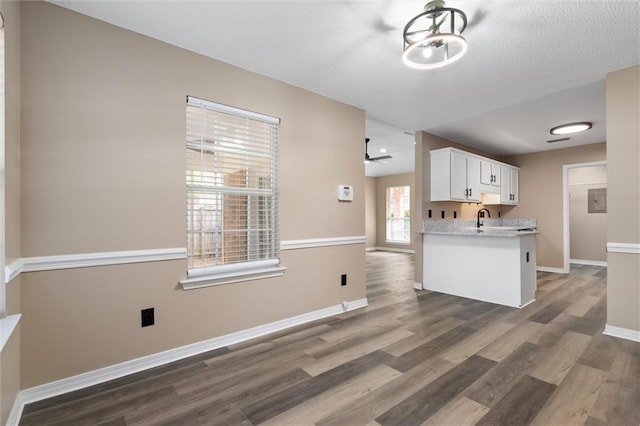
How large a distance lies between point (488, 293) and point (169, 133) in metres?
4.15

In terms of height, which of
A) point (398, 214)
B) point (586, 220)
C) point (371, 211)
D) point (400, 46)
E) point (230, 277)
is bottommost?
point (230, 277)

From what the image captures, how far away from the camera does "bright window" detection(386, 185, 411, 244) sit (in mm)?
9328

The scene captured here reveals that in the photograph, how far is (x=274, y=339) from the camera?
8.84 feet

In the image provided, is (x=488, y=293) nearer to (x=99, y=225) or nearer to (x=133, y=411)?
(x=133, y=411)

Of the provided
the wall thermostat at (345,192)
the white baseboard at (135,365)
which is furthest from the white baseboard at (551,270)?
the white baseboard at (135,365)

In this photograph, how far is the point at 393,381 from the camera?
201 centimetres

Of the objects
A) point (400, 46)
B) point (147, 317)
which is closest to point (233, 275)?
point (147, 317)

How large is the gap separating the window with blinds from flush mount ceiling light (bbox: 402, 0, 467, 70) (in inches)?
56.8

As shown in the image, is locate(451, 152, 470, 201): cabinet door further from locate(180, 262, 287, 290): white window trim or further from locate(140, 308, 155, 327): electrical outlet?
locate(140, 308, 155, 327): electrical outlet

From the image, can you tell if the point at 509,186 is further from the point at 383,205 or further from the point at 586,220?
the point at 383,205

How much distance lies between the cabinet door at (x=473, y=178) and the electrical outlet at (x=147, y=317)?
16.0ft

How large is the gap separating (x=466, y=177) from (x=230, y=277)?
427 cm

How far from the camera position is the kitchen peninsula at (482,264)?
11.9 feet

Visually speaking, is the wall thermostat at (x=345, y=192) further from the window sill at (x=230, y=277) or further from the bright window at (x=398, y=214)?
the bright window at (x=398, y=214)
